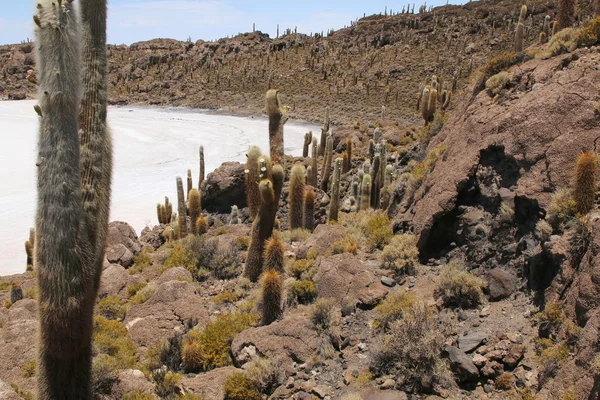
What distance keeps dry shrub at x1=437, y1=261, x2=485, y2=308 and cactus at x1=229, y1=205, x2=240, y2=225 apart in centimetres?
1136

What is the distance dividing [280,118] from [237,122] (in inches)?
1530

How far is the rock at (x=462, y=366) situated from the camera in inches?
231

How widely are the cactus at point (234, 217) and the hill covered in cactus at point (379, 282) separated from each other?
3462mm

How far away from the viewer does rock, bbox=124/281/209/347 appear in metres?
8.59

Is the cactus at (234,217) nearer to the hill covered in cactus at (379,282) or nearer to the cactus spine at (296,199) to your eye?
the hill covered in cactus at (379,282)

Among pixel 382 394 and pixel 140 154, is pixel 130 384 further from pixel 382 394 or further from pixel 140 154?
pixel 140 154

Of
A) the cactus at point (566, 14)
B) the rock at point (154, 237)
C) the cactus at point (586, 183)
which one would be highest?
the cactus at point (566, 14)

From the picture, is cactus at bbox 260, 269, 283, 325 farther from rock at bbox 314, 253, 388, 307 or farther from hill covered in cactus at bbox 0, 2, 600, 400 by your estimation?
rock at bbox 314, 253, 388, 307

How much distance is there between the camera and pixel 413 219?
408 inches

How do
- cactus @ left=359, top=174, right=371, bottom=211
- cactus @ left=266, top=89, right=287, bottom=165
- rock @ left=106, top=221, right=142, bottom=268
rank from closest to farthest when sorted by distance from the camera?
cactus @ left=266, top=89, right=287, bottom=165
rock @ left=106, top=221, right=142, bottom=268
cactus @ left=359, top=174, right=371, bottom=211

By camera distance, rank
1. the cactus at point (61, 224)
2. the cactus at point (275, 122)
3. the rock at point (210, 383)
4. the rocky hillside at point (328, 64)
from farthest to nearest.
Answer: the rocky hillside at point (328, 64)
the cactus at point (275, 122)
the rock at point (210, 383)
the cactus at point (61, 224)

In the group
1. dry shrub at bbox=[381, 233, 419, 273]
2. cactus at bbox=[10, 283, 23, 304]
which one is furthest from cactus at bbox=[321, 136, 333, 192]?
cactus at bbox=[10, 283, 23, 304]

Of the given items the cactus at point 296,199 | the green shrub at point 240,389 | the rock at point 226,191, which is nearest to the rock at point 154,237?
the rock at point 226,191

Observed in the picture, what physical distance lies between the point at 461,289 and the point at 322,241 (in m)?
4.42
